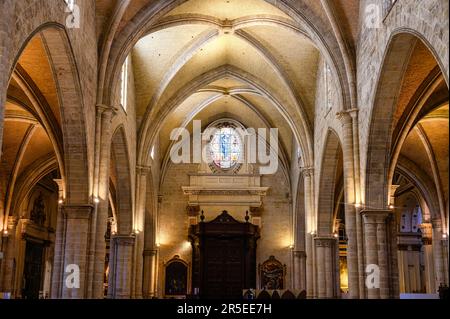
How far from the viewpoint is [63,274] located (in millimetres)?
16766

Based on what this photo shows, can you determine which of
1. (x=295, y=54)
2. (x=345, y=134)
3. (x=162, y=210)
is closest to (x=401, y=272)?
(x=162, y=210)

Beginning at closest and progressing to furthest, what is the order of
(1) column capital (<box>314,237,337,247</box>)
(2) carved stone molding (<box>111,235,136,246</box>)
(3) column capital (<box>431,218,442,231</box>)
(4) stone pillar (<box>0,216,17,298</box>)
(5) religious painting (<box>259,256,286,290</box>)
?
(1) column capital (<box>314,237,337,247</box>)
(2) carved stone molding (<box>111,235,136,246</box>)
(3) column capital (<box>431,218,442,231</box>)
(4) stone pillar (<box>0,216,17,298</box>)
(5) religious painting (<box>259,256,286,290</box>)

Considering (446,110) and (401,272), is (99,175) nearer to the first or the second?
(446,110)

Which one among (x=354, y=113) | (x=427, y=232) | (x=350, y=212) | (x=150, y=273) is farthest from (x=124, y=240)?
(x=427, y=232)

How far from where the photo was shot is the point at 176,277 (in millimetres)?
31906

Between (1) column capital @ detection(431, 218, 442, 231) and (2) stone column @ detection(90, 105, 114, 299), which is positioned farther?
(1) column capital @ detection(431, 218, 442, 231)

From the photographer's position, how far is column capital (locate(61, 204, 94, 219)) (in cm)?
1714

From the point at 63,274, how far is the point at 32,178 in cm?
1137

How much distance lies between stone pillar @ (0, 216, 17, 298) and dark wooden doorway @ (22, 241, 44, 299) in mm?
2278

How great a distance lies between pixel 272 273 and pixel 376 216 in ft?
51.8

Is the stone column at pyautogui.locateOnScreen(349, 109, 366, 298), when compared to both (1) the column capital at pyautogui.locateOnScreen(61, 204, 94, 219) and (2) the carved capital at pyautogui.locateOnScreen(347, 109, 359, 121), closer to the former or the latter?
(2) the carved capital at pyautogui.locateOnScreen(347, 109, 359, 121)

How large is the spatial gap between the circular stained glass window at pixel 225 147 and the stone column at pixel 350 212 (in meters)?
15.7

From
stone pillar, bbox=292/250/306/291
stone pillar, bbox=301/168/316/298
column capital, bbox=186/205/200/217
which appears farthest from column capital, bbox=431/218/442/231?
column capital, bbox=186/205/200/217

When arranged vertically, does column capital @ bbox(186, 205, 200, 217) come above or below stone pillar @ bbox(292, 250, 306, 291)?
above
